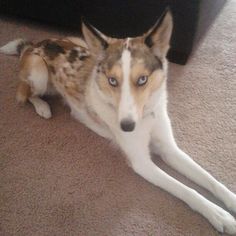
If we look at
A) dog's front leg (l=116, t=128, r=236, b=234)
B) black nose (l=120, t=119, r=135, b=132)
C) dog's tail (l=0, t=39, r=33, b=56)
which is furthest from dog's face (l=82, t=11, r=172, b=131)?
dog's tail (l=0, t=39, r=33, b=56)

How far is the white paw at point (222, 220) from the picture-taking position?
5.82 feet

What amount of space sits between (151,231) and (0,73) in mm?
1738

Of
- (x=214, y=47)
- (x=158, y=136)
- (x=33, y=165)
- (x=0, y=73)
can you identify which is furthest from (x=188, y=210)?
(x=0, y=73)

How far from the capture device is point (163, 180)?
6.40ft

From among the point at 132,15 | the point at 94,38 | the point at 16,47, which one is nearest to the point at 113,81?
the point at 94,38

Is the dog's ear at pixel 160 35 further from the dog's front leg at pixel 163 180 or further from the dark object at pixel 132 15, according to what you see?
the dark object at pixel 132 15

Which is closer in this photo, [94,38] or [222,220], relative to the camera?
[222,220]

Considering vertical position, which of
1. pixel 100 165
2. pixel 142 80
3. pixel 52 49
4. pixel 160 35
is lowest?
pixel 100 165

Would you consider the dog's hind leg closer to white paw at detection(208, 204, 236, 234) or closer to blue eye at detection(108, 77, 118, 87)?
blue eye at detection(108, 77, 118, 87)

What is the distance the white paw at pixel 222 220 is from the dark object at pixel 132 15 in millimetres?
1318

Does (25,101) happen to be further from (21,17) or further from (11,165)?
(21,17)

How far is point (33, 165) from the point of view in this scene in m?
2.22

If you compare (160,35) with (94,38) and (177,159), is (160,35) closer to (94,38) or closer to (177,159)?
(94,38)

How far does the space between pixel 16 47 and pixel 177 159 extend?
1.55 meters
